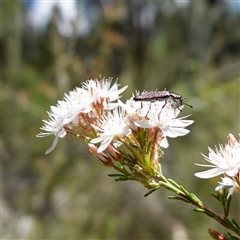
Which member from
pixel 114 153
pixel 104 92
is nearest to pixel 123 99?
pixel 104 92

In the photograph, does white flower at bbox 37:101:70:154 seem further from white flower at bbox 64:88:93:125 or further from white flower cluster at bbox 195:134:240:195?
white flower cluster at bbox 195:134:240:195

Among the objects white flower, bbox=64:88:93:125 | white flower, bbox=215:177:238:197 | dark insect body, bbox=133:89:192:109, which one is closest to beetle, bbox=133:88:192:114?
dark insect body, bbox=133:89:192:109

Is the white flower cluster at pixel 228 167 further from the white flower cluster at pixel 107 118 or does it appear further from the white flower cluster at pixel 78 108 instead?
the white flower cluster at pixel 78 108

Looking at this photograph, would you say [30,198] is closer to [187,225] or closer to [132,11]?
[187,225]

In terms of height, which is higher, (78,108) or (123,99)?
(123,99)

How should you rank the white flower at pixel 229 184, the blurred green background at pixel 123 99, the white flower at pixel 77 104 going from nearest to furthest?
the white flower at pixel 229 184
the white flower at pixel 77 104
the blurred green background at pixel 123 99

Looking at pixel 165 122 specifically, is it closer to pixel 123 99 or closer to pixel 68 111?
pixel 68 111

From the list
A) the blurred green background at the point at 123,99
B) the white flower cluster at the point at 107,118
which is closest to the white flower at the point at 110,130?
the white flower cluster at the point at 107,118
